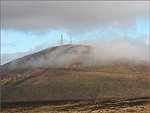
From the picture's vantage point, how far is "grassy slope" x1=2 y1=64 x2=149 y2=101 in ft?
463

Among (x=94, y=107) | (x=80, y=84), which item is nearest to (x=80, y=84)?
(x=80, y=84)

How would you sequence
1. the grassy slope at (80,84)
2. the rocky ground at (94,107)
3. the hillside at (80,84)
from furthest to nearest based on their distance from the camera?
the grassy slope at (80,84)
the hillside at (80,84)
the rocky ground at (94,107)

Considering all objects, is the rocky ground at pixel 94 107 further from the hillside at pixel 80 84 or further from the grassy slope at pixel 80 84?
the grassy slope at pixel 80 84

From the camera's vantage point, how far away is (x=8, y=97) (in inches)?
6043

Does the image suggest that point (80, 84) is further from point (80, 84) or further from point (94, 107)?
point (94, 107)

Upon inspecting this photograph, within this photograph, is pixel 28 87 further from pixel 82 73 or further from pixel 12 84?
pixel 82 73

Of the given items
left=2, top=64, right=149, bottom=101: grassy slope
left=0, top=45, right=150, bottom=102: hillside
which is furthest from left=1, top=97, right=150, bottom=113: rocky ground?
→ left=2, top=64, right=149, bottom=101: grassy slope

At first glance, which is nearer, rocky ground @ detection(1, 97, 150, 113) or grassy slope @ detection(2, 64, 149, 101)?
rocky ground @ detection(1, 97, 150, 113)

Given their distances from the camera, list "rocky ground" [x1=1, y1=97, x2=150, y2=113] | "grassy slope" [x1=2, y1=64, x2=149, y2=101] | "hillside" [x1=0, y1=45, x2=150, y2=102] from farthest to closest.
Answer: "grassy slope" [x1=2, y1=64, x2=149, y2=101] < "hillside" [x1=0, y1=45, x2=150, y2=102] < "rocky ground" [x1=1, y1=97, x2=150, y2=113]

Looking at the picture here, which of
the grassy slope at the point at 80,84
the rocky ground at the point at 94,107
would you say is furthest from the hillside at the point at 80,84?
the rocky ground at the point at 94,107

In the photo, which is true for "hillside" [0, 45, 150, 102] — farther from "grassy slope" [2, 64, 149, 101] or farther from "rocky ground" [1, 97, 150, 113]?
"rocky ground" [1, 97, 150, 113]

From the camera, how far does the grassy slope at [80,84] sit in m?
141

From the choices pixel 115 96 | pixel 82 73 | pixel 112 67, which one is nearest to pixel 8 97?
pixel 82 73

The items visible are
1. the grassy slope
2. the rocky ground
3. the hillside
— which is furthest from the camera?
the grassy slope
